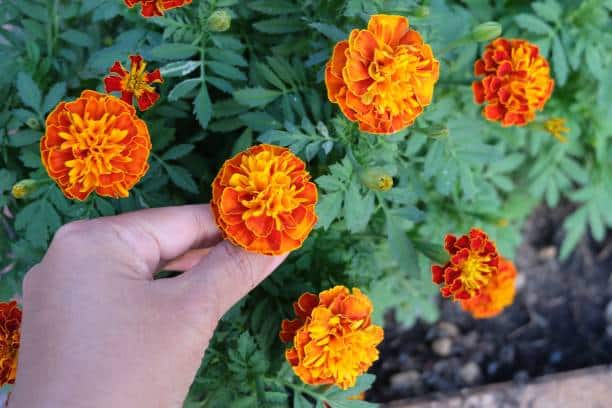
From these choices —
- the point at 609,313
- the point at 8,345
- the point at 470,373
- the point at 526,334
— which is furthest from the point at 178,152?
the point at 609,313

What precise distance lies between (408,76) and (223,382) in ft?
2.38

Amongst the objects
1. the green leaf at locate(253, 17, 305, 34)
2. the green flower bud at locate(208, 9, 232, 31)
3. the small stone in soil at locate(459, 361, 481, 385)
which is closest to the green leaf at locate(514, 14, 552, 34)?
the green leaf at locate(253, 17, 305, 34)

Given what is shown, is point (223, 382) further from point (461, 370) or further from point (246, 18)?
point (461, 370)

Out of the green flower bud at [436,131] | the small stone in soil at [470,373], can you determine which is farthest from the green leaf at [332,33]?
the small stone in soil at [470,373]

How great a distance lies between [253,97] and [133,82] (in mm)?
264

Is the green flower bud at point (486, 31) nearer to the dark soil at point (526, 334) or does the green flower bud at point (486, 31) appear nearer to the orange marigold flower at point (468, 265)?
the orange marigold flower at point (468, 265)

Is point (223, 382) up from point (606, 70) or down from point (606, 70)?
down

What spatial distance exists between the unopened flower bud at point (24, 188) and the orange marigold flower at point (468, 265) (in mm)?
846

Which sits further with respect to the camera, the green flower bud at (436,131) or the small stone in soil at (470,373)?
the small stone in soil at (470,373)

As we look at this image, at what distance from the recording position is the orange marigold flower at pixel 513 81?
1.33 meters

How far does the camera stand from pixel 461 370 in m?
2.16

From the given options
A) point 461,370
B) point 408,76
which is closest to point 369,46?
point 408,76

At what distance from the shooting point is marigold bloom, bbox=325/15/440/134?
3.31 feet

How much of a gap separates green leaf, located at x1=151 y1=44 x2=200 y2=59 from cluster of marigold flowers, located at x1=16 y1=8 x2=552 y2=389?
0.37 ft
